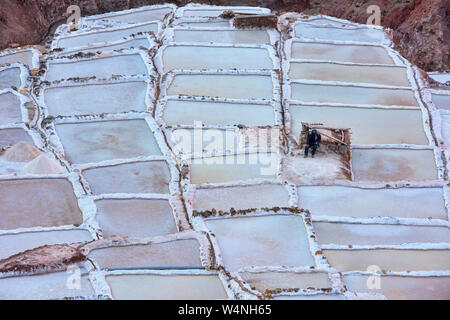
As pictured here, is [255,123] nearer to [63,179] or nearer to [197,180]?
[197,180]

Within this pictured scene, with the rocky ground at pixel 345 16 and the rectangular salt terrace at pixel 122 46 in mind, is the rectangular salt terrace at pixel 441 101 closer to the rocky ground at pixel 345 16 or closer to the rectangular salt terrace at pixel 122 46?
the rocky ground at pixel 345 16

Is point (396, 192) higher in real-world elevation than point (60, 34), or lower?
lower

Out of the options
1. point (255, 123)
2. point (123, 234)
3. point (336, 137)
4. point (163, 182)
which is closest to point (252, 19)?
point (255, 123)

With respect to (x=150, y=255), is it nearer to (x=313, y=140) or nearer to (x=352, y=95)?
(x=313, y=140)

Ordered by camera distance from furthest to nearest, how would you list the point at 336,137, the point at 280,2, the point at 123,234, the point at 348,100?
the point at 280,2 → the point at 348,100 → the point at 336,137 → the point at 123,234

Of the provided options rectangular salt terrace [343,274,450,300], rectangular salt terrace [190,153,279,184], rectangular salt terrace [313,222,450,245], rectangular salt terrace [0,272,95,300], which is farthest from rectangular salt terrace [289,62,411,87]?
rectangular salt terrace [0,272,95,300]

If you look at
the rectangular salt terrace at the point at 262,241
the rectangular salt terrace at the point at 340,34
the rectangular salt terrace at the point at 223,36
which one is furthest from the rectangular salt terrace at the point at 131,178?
the rectangular salt terrace at the point at 340,34

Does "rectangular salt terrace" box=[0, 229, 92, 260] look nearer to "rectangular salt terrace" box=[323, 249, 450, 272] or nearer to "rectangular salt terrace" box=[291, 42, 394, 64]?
"rectangular salt terrace" box=[323, 249, 450, 272]
